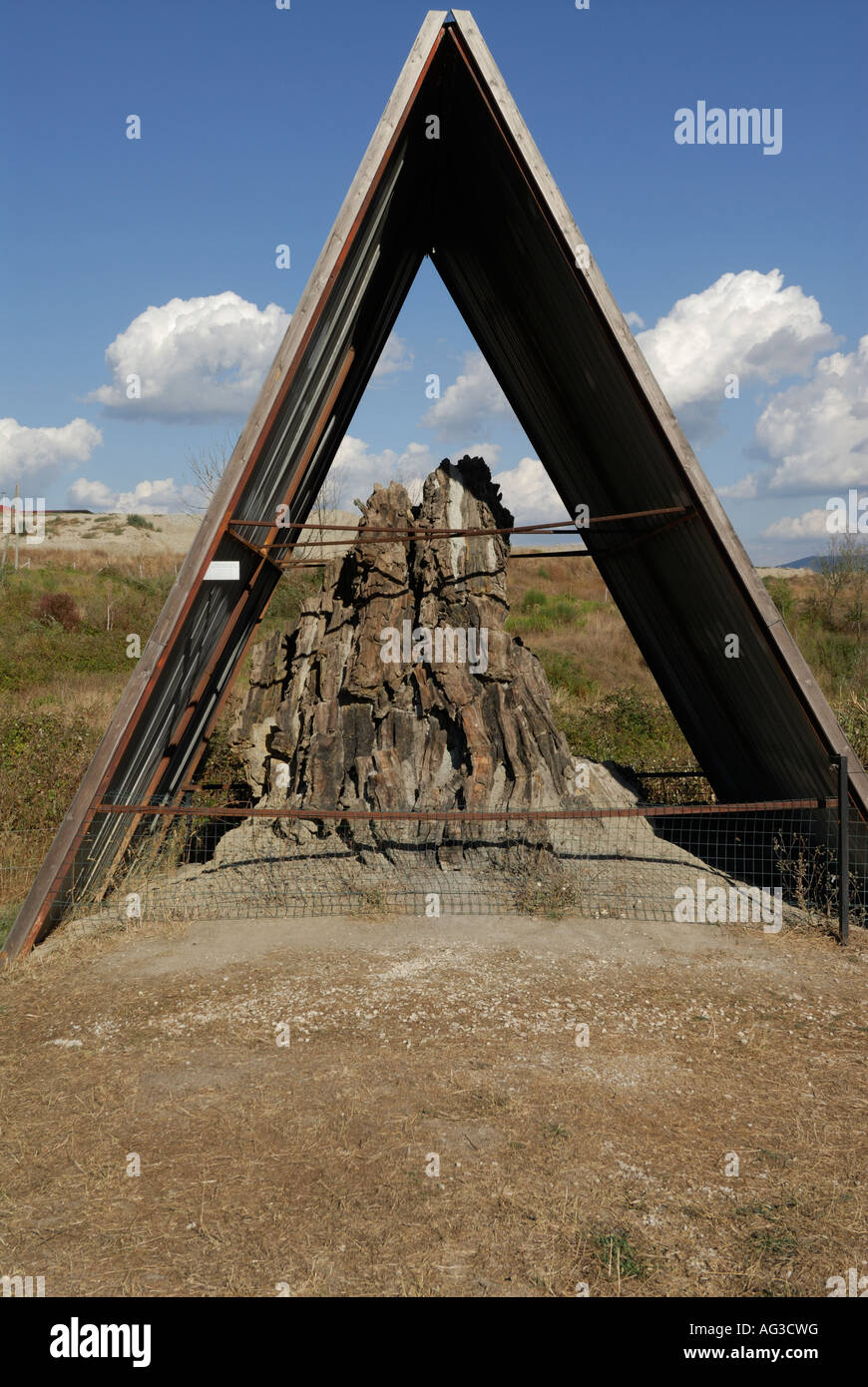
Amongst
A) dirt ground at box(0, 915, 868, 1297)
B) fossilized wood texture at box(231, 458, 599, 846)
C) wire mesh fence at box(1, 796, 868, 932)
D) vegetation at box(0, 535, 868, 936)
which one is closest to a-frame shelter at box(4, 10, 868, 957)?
wire mesh fence at box(1, 796, 868, 932)

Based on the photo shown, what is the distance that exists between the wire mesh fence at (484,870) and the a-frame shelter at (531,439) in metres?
0.46

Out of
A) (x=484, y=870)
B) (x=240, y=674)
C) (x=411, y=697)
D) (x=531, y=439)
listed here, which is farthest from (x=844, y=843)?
(x=240, y=674)

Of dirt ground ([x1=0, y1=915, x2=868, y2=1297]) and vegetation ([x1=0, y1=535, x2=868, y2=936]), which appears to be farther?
vegetation ([x1=0, y1=535, x2=868, y2=936])

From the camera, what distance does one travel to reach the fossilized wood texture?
362 inches

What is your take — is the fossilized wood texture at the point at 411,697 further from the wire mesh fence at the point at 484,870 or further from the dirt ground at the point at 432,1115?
the dirt ground at the point at 432,1115

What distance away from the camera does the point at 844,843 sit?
746 centimetres

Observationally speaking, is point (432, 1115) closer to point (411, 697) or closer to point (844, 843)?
point (844, 843)

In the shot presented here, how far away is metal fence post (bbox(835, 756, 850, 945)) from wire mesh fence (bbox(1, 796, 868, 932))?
0.06m

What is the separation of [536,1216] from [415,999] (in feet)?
8.05

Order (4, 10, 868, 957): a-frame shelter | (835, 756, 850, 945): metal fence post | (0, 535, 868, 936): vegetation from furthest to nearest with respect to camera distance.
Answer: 1. (0, 535, 868, 936): vegetation
2. (835, 756, 850, 945): metal fence post
3. (4, 10, 868, 957): a-frame shelter

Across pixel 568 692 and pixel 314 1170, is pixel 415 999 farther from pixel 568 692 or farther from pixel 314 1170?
pixel 568 692

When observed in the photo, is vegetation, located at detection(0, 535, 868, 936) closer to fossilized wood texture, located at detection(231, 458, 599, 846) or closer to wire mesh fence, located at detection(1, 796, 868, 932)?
wire mesh fence, located at detection(1, 796, 868, 932)

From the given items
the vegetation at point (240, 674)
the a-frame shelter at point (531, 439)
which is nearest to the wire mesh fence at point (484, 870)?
the a-frame shelter at point (531, 439)
